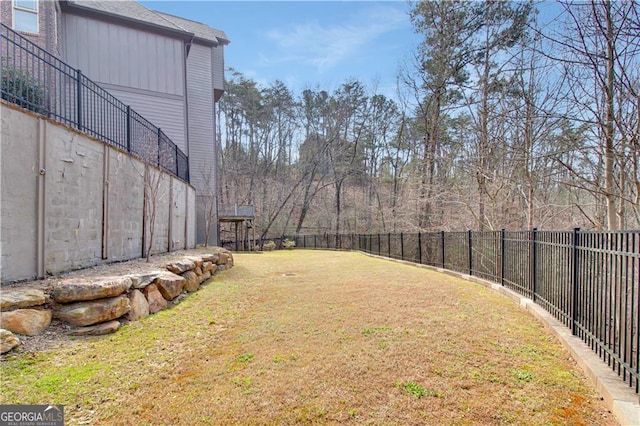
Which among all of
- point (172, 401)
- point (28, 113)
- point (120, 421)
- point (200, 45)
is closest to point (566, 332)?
point (172, 401)

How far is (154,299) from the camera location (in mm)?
4961

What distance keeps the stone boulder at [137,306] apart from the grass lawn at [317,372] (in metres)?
0.13

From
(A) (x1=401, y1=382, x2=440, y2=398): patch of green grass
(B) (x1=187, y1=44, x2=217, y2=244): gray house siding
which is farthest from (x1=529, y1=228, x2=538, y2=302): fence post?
(B) (x1=187, y1=44, x2=217, y2=244): gray house siding

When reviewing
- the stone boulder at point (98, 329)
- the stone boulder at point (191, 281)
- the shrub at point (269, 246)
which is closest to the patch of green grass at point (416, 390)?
the stone boulder at point (98, 329)

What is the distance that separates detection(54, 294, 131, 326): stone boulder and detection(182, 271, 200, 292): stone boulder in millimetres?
2131

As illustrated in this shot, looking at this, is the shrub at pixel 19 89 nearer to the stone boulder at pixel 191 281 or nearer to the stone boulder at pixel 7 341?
→ the stone boulder at pixel 7 341

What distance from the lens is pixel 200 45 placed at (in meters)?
17.3

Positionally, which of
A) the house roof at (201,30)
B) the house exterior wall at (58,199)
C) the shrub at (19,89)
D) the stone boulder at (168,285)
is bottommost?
the stone boulder at (168,285)

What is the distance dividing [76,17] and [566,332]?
55.9ft

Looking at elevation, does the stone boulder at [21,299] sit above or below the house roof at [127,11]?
below

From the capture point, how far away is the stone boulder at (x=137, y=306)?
434cm

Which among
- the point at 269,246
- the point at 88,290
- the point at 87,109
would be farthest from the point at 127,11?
the point at 269,246

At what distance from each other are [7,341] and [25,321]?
1.04 feet

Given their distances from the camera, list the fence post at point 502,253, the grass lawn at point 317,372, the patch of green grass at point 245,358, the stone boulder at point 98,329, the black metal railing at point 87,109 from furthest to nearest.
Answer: the fence post at point 502,253
the black metal railing at point 87,109
the stone boulder at point 98,329
the patch of green grass at point 245,358
the grass lawn at point 317,372
